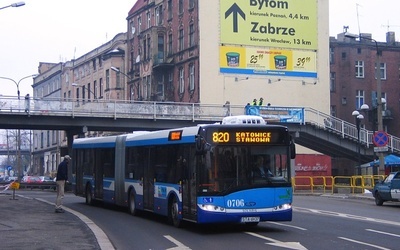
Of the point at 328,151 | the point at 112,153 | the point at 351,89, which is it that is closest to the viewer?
the point at 112,153

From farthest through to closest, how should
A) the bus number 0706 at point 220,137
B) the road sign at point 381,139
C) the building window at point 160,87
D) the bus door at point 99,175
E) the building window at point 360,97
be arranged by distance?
1. the building window at point 360,97
2. the building window at point 160,87
3. the road sign at point 381,139
4. the bus door at point 99,175
5. the bus number 0706 at point 220,137

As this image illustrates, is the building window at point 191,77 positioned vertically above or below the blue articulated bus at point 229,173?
above

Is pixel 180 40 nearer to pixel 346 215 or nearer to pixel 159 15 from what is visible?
pixel 159 15

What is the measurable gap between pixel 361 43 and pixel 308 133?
25.3m

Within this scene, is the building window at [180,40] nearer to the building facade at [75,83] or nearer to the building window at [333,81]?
the building facade at [75,83]

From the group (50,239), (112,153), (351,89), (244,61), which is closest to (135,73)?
(244,61)

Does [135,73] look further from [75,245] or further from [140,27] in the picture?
[75,245]

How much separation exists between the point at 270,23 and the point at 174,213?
45.0m

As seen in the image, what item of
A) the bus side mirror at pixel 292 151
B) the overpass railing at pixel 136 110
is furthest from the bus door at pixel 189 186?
the overpass railing at pixel 136 110

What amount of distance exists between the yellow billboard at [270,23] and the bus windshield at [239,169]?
1712 inches

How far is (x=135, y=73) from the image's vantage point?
7519 centimetres

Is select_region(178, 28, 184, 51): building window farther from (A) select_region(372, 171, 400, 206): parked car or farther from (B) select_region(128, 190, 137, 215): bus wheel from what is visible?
(B) select_region(128, 190, 137, 215): bus wheel

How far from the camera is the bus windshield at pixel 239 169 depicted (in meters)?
17.8

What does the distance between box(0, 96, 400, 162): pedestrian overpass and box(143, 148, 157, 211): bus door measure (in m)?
24.7
